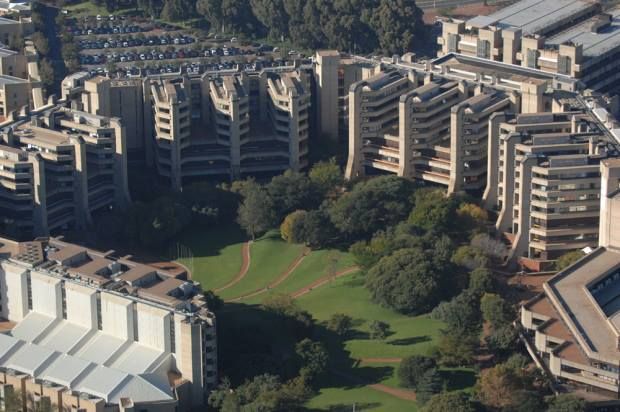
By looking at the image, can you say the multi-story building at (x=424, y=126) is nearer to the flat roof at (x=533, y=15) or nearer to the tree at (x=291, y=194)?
the tree at (x=291, y=194)

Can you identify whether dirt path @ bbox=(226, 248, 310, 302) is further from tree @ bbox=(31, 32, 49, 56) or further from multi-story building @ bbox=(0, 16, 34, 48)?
multi-story building @ bbox=(0, 16, 34, 48)

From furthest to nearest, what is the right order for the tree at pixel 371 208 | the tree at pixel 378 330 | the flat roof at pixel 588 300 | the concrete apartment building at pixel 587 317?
1. the tree at pixel 371 208
2. the tree at pixel 378 330
3. the flat roof at pixel 588 300
4. the concrete apartment building at pixel 587 317

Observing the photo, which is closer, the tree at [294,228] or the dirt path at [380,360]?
the dirt path at [380,360]

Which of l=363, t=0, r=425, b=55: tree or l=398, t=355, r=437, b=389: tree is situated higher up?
l=363, t=0, r=425, b=55: tree

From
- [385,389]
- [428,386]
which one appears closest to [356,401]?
[385,389]

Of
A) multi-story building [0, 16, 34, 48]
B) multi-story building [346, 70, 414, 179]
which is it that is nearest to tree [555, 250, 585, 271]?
multi-story building [346, 70, 414, 179]

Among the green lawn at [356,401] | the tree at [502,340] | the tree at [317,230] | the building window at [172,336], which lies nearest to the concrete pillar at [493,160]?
the tree at [317,230]

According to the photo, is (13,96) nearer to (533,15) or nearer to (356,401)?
(533,15)
